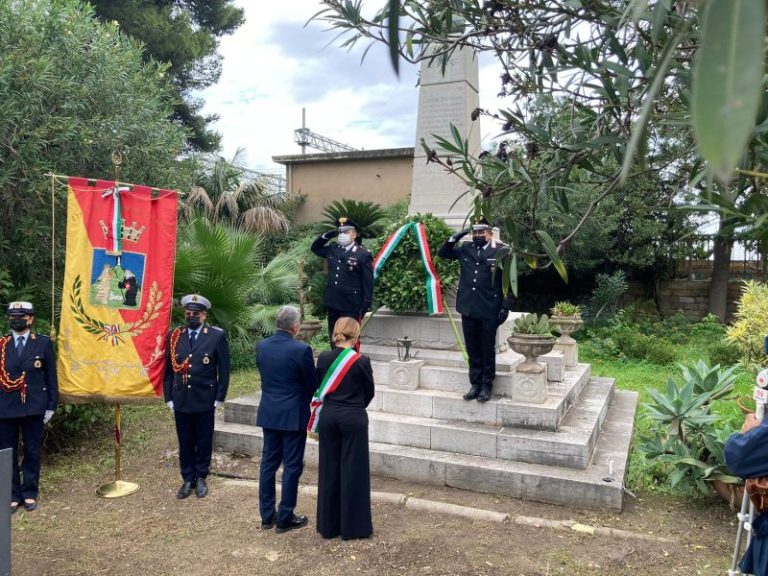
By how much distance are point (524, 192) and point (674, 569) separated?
294 centimetres

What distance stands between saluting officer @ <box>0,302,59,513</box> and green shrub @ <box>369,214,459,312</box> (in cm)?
378

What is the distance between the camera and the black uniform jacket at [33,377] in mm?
4902

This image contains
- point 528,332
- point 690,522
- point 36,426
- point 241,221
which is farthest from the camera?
point 241,221

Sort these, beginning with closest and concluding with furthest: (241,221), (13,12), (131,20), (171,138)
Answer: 1. (13,12)
2. (171,138)
3. (131,20)
4. (241,221)

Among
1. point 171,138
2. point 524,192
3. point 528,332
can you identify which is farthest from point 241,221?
point 524,192

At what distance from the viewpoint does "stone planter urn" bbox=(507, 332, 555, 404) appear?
571cm

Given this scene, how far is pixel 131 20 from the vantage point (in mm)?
14680

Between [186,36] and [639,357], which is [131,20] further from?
[639,357]

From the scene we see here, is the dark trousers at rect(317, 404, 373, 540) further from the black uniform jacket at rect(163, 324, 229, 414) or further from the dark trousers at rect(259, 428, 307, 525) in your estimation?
the black uniform jacket at rect(163, 324, 229, 414)

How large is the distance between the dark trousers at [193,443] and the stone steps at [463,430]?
1210mm

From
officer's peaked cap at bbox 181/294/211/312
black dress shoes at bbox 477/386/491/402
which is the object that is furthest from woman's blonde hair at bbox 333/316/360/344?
black dress shoes at bbox 477/386/491/402

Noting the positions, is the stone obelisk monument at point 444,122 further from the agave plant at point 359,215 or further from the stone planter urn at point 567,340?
the stone planter urn at point 567,340

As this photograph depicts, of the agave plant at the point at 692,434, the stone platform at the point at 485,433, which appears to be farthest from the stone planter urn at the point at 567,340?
the agave plant at the point at 692,434

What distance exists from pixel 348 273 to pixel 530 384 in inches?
92.4
